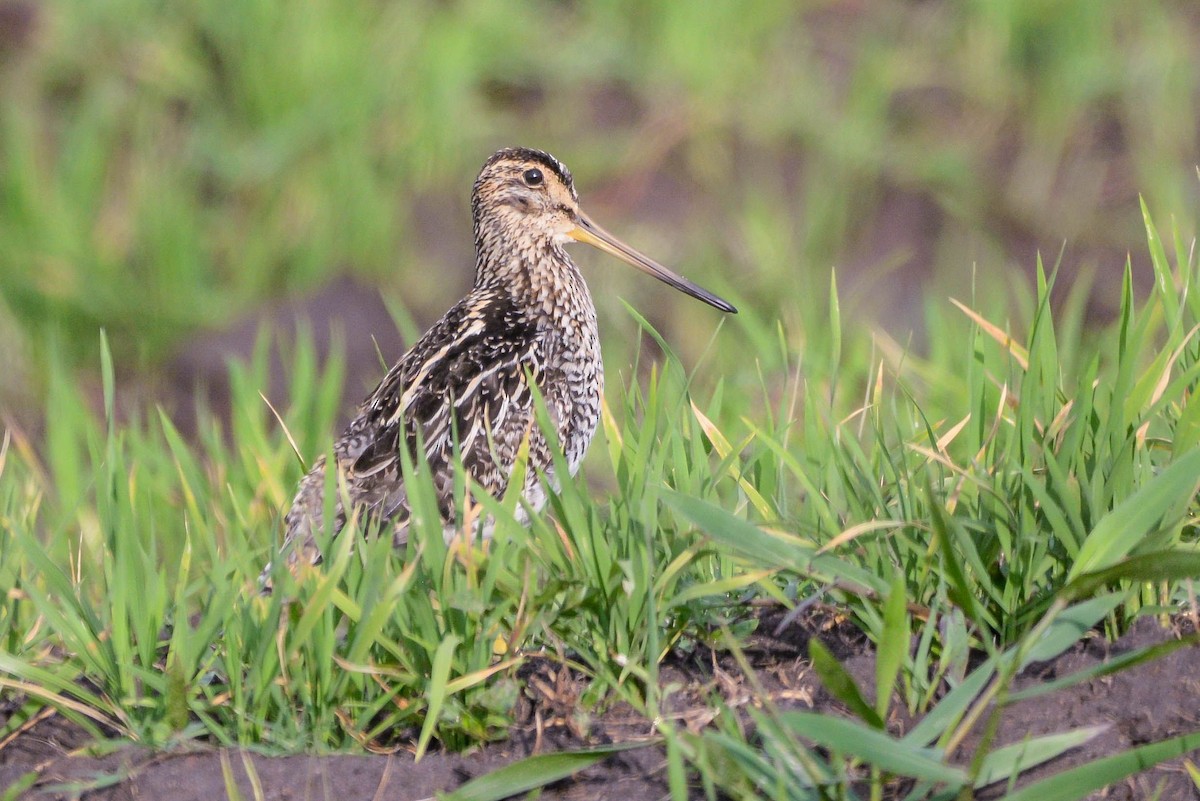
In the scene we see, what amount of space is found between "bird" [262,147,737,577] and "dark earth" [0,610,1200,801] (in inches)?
22.7

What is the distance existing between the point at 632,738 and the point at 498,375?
1.46 metres

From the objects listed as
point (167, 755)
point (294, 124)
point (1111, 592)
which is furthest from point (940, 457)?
point (294, 124)

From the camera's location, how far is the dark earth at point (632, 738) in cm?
258

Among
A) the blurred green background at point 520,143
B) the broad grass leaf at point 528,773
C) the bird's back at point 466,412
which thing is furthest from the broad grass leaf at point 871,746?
the blurred green background at point 520,143

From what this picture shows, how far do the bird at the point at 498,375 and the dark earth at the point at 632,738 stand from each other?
58cm

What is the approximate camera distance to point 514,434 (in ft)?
12.8

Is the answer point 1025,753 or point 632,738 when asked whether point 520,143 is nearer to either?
point 632,738

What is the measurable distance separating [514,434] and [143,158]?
4287mm

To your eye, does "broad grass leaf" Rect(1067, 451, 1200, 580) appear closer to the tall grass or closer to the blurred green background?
the tall grass

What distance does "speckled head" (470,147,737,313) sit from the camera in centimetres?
462

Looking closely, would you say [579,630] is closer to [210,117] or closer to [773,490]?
[773,490]

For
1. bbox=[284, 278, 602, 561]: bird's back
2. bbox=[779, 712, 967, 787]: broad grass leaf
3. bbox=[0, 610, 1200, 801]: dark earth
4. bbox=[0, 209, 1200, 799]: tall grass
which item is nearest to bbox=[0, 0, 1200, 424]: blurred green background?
bbox=[284, 278, 602, 561]: bird's back

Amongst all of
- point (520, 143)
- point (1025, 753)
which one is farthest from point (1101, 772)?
point (520, 143)

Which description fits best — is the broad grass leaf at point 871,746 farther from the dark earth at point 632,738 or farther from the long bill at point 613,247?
the long bill at point 613,247
